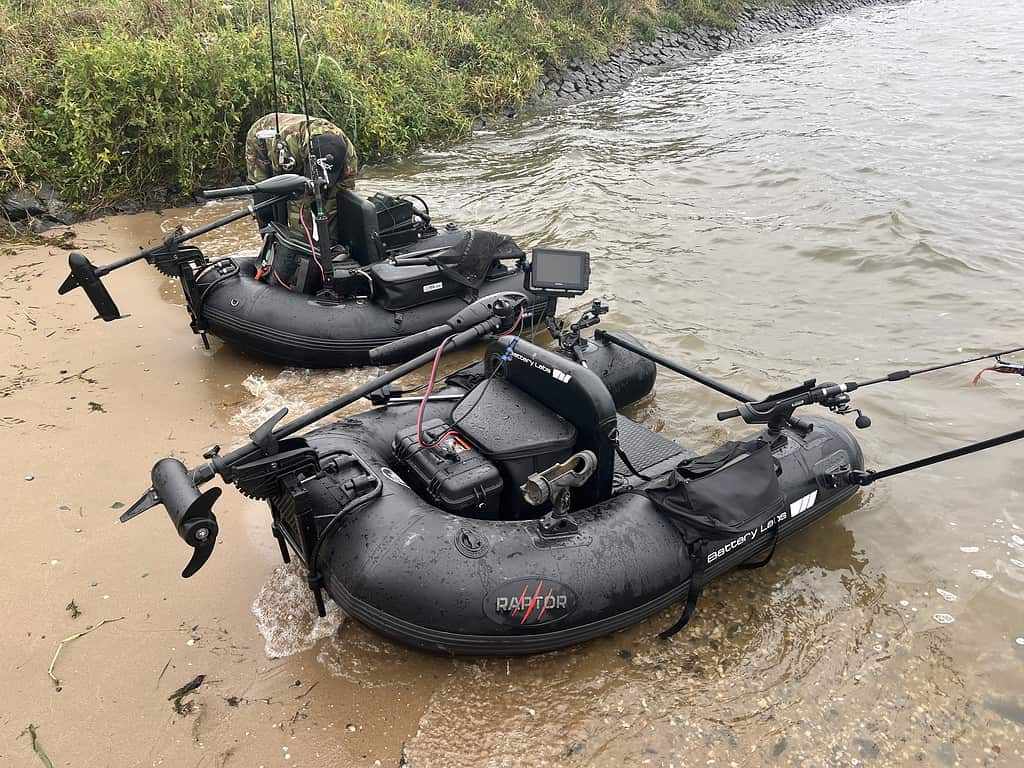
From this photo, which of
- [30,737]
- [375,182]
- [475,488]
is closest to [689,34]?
[375,182]

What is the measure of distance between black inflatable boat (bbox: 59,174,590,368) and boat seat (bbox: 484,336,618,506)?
139cm

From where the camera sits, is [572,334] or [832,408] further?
[572,334]

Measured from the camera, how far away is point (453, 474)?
3.27 metres

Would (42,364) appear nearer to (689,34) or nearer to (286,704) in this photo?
(286,704)

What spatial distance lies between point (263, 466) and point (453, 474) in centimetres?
86

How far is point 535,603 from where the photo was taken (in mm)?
2918

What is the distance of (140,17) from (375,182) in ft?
13.2

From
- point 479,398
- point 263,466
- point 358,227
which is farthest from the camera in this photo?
point 358,227

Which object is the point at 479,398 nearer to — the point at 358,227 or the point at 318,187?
the point at 318,187

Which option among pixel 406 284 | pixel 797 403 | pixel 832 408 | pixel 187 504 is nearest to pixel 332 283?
pixel 406 284

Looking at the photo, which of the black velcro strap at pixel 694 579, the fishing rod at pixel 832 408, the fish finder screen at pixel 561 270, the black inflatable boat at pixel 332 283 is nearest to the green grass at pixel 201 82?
the black inflatable boat at pixel 332 283

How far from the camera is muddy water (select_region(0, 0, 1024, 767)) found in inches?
114

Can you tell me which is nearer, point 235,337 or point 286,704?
point 286,704

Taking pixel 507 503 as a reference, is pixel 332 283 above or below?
above
